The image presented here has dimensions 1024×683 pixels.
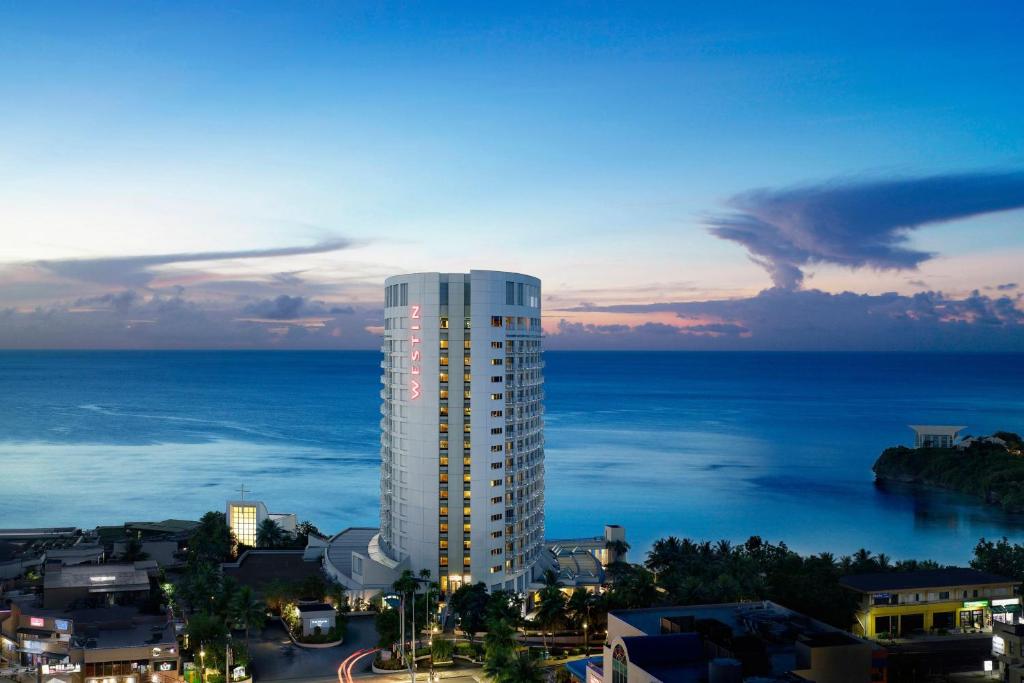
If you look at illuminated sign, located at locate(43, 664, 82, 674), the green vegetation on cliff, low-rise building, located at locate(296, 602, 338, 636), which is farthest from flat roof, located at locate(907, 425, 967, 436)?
illuminated sign, located at locate(43, 664, 82, 674)

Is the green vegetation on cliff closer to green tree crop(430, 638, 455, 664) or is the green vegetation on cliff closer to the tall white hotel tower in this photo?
the tall white hotel tower

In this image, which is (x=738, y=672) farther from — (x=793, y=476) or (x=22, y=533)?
(x=793, y=476)

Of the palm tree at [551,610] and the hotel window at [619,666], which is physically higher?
the hotel window at [619,666]

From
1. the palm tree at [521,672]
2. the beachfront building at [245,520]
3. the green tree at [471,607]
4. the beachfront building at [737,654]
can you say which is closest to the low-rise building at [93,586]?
the green tree at [471,607]

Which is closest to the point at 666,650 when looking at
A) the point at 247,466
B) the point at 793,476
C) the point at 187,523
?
the point at 187,523

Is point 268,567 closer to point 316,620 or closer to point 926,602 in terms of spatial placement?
point 316,620

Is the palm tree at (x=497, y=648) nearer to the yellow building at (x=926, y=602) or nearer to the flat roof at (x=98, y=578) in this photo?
the yellow building at (x=926, y=602)
